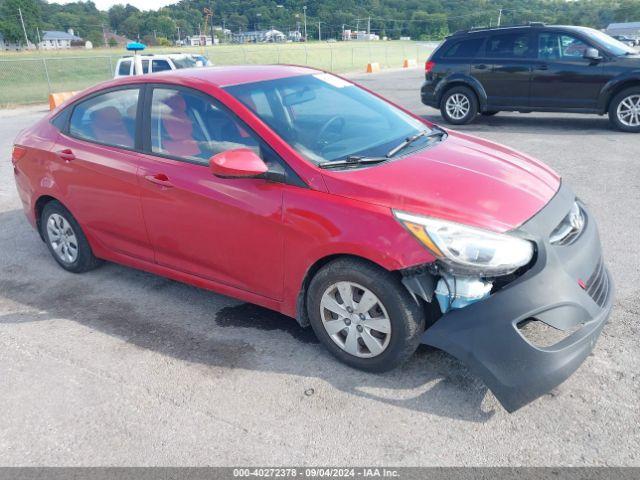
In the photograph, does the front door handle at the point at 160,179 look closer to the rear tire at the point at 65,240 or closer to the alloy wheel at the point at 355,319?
the rear tire at the point at 65,240

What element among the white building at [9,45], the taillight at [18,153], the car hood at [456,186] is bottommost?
the white building at [9,45]

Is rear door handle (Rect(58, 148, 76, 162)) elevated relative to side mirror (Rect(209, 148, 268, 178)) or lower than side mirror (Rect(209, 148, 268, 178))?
lower

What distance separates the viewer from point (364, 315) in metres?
3.05

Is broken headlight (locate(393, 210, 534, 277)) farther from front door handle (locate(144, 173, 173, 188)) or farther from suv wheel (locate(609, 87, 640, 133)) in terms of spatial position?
suv wheel (locate(609, 87, 640, 133))

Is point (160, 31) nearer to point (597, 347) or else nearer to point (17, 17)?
point (17, 17)

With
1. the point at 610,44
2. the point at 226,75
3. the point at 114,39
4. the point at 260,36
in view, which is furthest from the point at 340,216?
the point at 114,39

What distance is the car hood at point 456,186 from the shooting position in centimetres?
287

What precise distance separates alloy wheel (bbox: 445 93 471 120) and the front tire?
29.4 ft

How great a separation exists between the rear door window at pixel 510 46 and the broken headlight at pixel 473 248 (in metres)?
8.73

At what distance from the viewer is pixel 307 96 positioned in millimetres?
3945

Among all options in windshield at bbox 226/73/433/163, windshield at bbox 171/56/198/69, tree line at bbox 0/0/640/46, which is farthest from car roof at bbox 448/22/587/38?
tree line at bbox 0/0/640/46

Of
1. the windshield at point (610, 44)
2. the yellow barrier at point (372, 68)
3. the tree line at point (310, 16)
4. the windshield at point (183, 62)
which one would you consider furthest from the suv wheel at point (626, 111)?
the tree line at point (310, 16)

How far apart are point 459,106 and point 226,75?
827 centimetres

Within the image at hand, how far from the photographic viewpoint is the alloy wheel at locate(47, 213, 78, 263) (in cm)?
467
